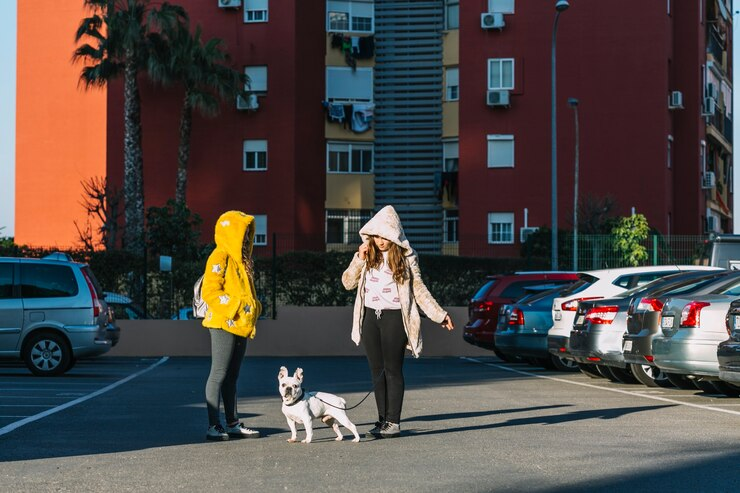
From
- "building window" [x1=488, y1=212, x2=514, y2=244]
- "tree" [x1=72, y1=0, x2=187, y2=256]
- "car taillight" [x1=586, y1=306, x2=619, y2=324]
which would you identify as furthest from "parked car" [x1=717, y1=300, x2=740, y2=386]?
"building window" [x1=488, y1=212, x2=514, y2=244]

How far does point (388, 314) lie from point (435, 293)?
962 inches

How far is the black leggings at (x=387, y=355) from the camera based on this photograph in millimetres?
11242

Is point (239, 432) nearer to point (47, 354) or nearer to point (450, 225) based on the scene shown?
point (47, 354)

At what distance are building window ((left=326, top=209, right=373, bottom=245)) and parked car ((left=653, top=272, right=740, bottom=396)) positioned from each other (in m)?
30.1

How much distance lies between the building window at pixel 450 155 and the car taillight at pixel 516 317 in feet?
82.7

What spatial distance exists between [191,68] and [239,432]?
34.0 m

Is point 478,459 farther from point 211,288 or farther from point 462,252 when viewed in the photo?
point 462,252

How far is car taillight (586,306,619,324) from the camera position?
58.1ft

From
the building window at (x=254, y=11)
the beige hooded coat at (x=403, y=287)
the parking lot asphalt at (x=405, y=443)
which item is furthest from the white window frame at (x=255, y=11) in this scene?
the beige hooded coat at (x=403, y=287)

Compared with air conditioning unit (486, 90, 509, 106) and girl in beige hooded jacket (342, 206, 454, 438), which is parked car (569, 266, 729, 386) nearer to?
girl in beige hooded jacket (342, 206, 454, 438)

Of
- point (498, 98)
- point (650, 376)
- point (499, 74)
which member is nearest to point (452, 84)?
point (499, 74)

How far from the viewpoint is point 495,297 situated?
83.9 feet

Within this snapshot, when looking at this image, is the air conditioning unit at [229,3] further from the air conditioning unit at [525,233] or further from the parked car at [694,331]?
the parked car at [694,331]

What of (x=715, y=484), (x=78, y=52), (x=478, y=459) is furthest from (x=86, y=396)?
(x=78, y=52)
